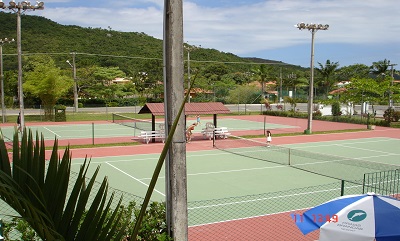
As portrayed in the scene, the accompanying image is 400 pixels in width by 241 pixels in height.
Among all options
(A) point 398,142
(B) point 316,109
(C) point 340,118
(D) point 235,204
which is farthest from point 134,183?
(B) point 316,109

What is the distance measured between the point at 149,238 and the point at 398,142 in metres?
26.1

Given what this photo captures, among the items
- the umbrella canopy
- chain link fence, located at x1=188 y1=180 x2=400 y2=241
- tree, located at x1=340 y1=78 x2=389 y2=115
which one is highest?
tree, located at x1=340 y1=78 x2=389 y2=115

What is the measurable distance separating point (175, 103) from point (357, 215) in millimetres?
3431

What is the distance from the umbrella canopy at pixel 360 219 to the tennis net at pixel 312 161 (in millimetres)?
8941

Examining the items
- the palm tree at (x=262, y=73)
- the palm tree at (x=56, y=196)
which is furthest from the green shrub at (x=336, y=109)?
the palm tree at (x=56, y=196)

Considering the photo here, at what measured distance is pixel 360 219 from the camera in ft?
20.7

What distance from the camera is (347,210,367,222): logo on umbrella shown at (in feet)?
20.7

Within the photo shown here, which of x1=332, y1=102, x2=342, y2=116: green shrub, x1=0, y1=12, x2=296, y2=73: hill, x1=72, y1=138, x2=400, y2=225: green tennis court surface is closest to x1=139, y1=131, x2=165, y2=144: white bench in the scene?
x1=72, y1=138, x2=400, y2=225: green tennis court surface

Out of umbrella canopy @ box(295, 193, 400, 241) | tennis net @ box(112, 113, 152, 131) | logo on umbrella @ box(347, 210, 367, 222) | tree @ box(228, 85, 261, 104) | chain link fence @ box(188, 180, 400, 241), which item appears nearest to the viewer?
umbrella canopy @ box(295, 193, 400, 241)

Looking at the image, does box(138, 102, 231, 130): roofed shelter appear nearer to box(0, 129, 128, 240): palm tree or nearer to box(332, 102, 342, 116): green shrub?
box(0, 129, 128, 240): palm tree

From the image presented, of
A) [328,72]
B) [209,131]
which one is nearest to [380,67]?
[328,72]

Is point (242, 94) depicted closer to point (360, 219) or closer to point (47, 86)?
point (47, 86)

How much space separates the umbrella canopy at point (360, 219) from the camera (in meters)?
6.12

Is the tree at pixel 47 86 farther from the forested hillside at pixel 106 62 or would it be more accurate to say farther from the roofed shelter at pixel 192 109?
the forested hillside at pixel 106 62
